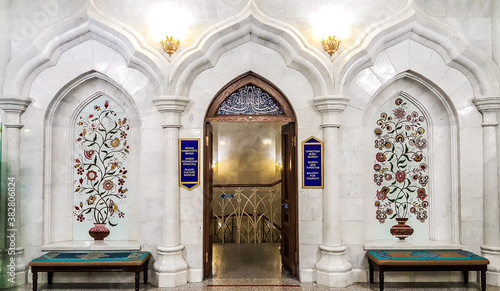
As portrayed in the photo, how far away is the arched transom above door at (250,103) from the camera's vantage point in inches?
221

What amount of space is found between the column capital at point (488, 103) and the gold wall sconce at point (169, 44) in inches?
165

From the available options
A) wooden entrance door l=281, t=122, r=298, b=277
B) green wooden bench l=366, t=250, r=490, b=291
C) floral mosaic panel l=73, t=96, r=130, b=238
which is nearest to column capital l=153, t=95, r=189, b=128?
floral mosaic panel l=73, t=96, r=130, b=238

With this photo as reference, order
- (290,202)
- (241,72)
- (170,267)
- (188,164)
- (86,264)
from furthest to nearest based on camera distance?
(290,202) < (241,72) < (188,164) < (170,267) < (86,264)

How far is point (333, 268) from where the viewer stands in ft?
17.1

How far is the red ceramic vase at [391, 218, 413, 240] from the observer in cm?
552

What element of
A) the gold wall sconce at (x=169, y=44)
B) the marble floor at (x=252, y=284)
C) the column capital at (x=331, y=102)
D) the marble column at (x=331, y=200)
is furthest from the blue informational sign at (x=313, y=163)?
the gold wall sconce at (x=169, y=44)

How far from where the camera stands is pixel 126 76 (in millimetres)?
5492

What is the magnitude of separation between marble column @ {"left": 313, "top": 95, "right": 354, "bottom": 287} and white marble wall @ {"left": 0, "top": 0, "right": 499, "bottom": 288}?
134mm

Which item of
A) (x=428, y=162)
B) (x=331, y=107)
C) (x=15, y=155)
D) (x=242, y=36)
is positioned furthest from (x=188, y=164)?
(x=428, y=162)

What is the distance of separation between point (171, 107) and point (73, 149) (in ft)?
5.47

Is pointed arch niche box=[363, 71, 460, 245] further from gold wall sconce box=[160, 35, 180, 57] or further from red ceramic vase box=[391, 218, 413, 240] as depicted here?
gold wall sconce box=[160, 35, 180, 57]

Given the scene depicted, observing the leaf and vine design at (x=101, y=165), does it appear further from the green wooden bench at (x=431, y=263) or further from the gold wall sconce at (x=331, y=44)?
the green wooden bench at (x=431, y=263)

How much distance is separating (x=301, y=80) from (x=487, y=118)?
2.62 meters

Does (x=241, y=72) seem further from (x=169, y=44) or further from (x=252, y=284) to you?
(x=252, y=284)
